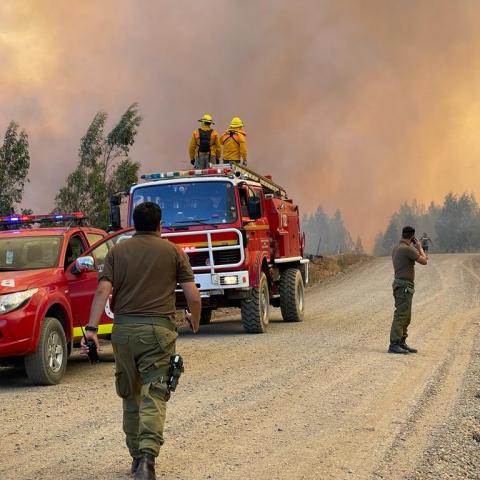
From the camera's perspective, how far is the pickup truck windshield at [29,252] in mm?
9098

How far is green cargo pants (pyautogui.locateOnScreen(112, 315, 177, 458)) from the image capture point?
14.9 ft

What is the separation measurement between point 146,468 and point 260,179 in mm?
10976

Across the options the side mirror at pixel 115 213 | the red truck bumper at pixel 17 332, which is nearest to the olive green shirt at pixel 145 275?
the red truck bumper at pixel 17 332

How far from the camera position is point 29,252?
9320mm

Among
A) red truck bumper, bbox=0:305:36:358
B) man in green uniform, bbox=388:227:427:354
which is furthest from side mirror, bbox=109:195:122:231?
man in green uniform, bbox=388:227:427:354

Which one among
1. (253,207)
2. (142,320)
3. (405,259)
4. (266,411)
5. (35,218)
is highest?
(253,207)

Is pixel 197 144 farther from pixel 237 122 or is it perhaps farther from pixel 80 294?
pixel 80 294

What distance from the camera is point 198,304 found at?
15.9ft

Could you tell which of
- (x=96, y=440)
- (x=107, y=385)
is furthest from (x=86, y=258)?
(x=96, y=440)

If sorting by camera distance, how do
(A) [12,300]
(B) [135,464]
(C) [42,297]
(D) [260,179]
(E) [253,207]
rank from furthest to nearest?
(D) [260,179], (E) [253,207], (C) [42,297], (A) [12,300], (B) [135,464]

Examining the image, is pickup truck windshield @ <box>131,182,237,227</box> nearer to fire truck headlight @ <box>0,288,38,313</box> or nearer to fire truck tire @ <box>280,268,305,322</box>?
fire truck tire @ <box>280,268,305,322</box>

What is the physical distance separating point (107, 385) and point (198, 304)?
403 cm

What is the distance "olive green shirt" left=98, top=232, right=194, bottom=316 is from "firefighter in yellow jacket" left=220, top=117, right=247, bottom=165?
1153 centimetres

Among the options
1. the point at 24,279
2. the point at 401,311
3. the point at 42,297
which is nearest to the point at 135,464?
the point at 42,297
